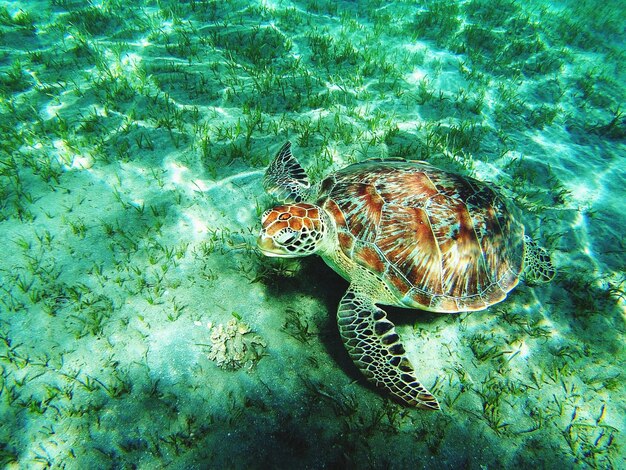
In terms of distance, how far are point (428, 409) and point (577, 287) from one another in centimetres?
293

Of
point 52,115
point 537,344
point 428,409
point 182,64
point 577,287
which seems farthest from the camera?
point 182,64

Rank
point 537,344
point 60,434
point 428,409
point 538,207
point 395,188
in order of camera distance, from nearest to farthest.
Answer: point 60,434
point 428,409
point 395,188
point 537,344
point 538,207

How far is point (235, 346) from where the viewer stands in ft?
9.74

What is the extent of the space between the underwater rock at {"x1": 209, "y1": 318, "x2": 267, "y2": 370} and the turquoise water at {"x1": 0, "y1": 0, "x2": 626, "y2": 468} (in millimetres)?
21

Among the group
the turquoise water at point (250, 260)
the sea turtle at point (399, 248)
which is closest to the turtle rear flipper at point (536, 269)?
the turquoise water at point (250, 260)

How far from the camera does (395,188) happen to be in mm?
3209

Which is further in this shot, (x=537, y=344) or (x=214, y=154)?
(x=214, y=154)

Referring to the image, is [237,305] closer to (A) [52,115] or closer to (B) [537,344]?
(B) [537,344]

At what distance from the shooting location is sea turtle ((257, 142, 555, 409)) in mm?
2822

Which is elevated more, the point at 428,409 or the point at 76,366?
the point at 76,366

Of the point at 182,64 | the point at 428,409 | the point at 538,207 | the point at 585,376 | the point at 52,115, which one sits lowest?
the point at 585,376

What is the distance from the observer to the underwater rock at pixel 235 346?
292 centimetres

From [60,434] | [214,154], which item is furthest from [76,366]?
[214,154]

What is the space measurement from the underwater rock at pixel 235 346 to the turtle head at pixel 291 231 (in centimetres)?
95
